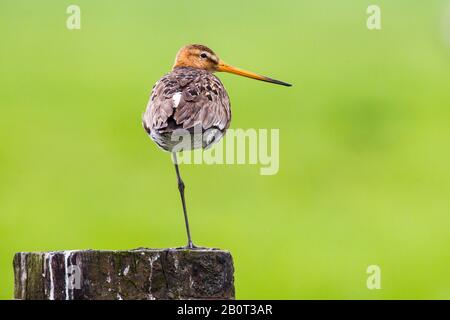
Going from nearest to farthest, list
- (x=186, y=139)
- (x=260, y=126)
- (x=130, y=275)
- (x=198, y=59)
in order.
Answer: (x=130, y=275) < (x=186, y=139) < (x=198, y=59) < (x=260, y=126)

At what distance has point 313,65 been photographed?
21.3 meters

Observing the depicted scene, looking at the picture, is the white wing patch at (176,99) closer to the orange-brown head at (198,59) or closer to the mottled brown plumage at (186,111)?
the mottled brown plumage at (186,111)

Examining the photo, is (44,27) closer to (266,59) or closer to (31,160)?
(266,59)

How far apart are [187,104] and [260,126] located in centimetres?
916

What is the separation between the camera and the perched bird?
29.0 feet

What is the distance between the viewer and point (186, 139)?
9000 millimetres

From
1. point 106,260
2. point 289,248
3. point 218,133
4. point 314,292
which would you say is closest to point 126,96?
point 289,248

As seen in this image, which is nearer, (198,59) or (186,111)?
(186,111)

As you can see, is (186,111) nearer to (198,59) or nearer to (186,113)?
(186,113)

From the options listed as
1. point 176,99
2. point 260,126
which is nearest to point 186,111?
point 176,99

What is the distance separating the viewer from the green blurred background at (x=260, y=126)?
47.4 ft

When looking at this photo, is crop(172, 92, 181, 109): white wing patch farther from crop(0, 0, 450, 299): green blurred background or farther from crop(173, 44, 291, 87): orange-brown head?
crop(0, 0, 450, 299): green blurred background
